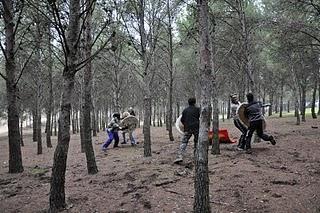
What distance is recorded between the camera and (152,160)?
1092 centimetres

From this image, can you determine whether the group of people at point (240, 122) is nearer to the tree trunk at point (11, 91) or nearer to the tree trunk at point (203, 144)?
the tree trunk at point (203, 144)

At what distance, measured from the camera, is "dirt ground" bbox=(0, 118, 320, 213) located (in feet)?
21.0

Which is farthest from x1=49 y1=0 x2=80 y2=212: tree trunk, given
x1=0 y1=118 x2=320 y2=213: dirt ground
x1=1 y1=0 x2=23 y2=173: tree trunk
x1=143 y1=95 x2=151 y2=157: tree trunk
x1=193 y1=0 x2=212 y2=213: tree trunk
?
x1=143 y1=95 x2=151 y2=157: tree trunk

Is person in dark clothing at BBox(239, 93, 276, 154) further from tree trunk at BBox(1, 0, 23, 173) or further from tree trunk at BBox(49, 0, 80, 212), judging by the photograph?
tree trunk at BBox(1, 0, 23, 173)

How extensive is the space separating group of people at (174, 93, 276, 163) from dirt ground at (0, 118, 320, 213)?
17.5 inches

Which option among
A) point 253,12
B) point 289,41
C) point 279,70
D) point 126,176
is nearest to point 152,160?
point 126,176

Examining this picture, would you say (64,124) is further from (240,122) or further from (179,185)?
(240,122)

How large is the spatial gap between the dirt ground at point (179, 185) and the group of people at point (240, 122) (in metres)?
0.44

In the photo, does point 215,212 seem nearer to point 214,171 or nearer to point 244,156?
point 214,171

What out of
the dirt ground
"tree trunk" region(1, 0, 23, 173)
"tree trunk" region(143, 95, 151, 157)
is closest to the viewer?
the dirt ground

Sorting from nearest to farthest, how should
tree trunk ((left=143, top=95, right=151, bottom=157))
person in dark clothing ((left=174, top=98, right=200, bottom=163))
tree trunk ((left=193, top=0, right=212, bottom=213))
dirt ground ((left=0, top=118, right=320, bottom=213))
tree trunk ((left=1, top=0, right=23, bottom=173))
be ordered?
tree trunk ((left=193, top=0, right=212, bottom=213)) < dirt ground ((left=0, top=118, right=320, bottom=213)) < person in dark clothing ((left=174, top=98, right=200, bottom=163)) < tree trunk ((left=1, top=0, right=23, bottom=173)) < tree trunk ((left=143, top=95, right=151, bottom=157))

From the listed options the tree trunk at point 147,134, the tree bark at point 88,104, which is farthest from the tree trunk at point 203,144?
the tree trunk at point 147,134

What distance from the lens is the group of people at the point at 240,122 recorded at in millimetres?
9602

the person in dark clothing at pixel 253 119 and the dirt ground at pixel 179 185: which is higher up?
the person in dark clothing at pixel 253 119
